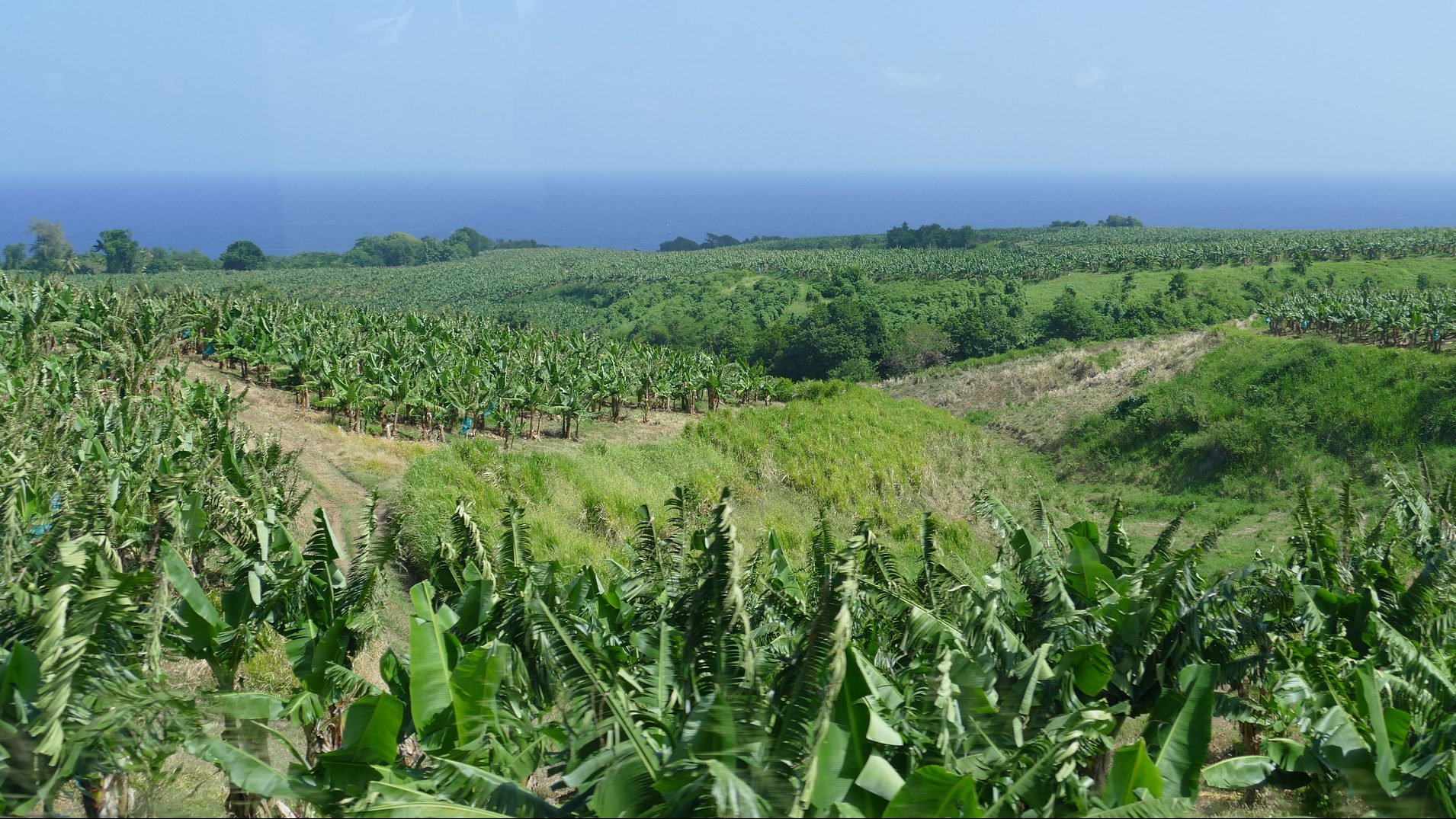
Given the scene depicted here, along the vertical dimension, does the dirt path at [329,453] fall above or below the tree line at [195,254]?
below

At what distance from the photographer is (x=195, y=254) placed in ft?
328

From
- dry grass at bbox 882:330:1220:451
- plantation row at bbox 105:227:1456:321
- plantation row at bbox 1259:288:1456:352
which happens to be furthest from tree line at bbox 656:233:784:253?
plantation row at bbox 1259:288:1456:352

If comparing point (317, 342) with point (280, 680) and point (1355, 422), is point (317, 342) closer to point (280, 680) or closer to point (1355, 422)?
point (280, 680)

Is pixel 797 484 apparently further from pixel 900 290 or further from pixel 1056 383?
pixel 900 290

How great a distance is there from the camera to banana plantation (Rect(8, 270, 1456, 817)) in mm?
4379

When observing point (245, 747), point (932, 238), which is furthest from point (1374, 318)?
point (932, 238)

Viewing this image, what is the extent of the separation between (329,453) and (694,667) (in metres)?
15.4

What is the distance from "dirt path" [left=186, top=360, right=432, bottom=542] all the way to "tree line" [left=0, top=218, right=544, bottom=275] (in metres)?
24.9

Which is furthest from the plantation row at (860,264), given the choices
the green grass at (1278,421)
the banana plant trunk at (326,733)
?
the banana plant trunk at (326,733)

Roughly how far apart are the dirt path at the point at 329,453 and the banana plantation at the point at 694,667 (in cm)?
383

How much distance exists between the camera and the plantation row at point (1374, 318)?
3189 cm

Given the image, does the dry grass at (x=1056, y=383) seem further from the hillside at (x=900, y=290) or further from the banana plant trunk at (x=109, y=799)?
the banana plant trunk at (x=109, y=799)

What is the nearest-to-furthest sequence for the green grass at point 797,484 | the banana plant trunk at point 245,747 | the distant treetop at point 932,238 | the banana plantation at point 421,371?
1. the banana plant trunk at point 245,747
2. the green grass at point 797,484
3. the banana plantation at point 421,371
4. the distant treetop at point 932,238

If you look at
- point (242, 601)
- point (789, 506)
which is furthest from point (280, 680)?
point (789, 506)
